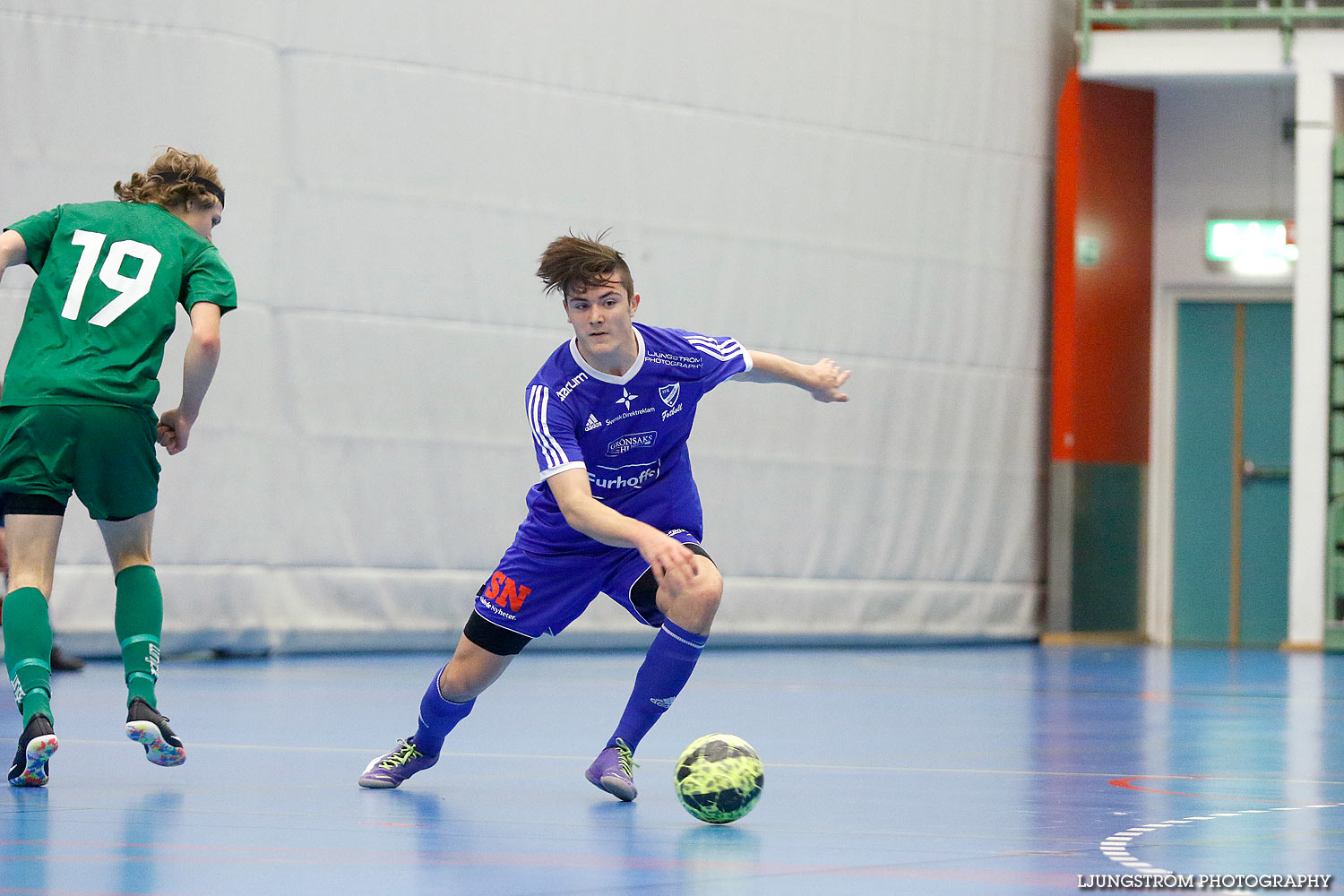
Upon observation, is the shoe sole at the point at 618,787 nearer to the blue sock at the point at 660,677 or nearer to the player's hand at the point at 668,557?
the blue sock at the point at 660,677

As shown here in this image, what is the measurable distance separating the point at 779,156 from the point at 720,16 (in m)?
1.09

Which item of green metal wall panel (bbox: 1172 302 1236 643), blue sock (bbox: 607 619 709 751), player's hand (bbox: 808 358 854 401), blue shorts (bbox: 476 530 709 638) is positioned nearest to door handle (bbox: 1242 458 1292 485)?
green metal wall panel (bbox: 1172 302 1236 643)

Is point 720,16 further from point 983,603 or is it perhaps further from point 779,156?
point 983,603

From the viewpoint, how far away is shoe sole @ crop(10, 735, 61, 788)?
4633 millimetres

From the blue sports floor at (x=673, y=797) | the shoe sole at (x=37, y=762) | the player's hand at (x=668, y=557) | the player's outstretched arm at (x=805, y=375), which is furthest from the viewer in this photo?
the player's outstretched arm at (x=805, y=375)

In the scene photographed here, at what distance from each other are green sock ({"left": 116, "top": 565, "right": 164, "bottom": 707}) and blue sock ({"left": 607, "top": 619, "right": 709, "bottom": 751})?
132cm

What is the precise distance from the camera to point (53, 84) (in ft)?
33.7

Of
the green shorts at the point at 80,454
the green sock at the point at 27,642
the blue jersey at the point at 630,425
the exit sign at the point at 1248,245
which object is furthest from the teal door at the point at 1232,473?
the green sock at the point at 27,642

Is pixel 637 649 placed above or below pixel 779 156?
below

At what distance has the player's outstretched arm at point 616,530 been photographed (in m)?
4.27

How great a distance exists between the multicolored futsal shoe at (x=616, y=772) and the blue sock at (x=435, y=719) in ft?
1.38

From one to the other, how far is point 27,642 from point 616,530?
164cm

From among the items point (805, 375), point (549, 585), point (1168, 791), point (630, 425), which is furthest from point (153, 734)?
point (1168, 791)

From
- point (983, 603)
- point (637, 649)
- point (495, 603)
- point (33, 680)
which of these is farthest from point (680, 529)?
point (983, 603)
